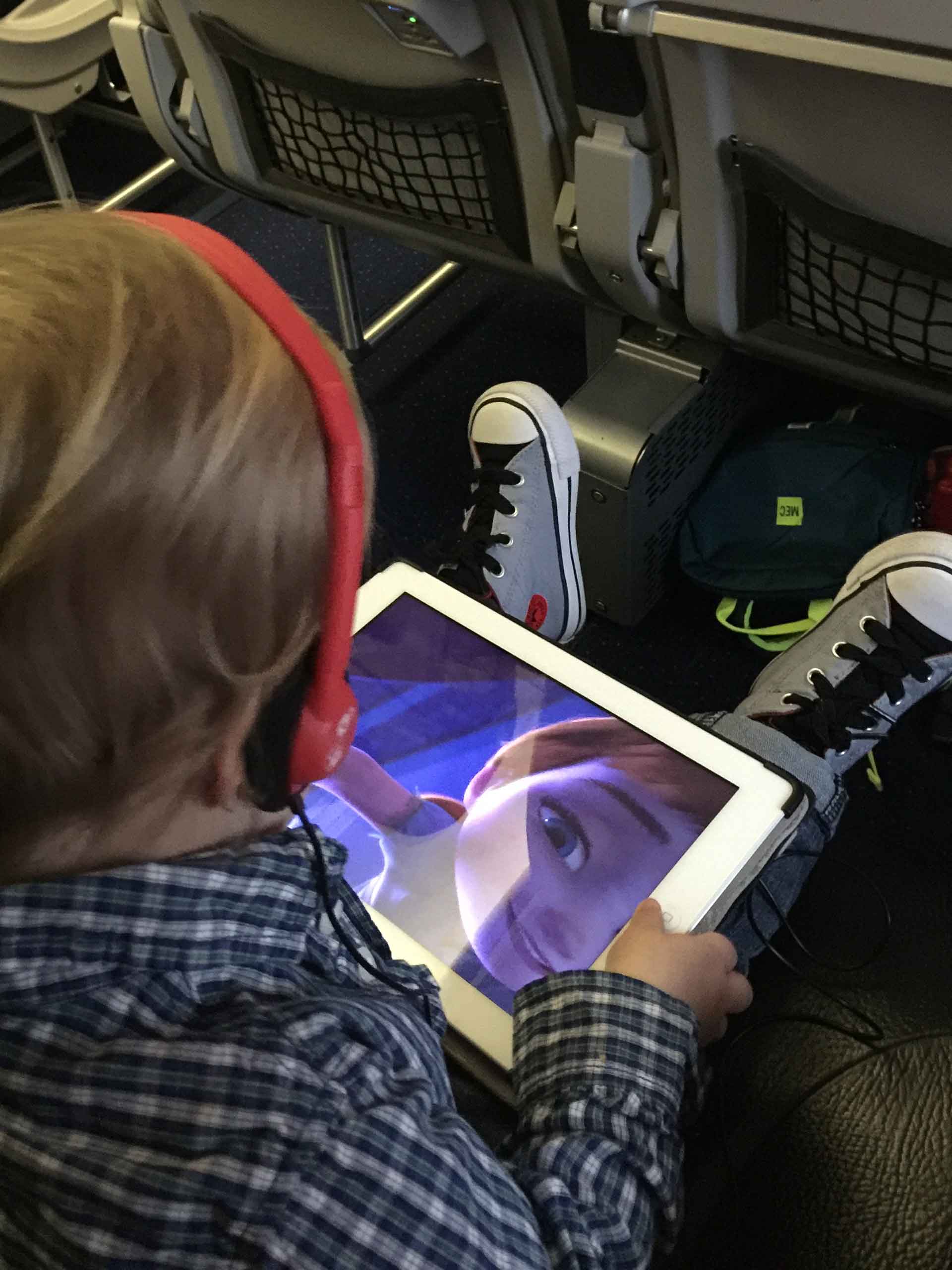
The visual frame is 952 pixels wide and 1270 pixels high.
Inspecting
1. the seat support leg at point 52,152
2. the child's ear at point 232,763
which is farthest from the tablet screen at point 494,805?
the seat support leg at point 52,152

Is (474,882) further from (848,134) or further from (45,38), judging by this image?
(45,38)

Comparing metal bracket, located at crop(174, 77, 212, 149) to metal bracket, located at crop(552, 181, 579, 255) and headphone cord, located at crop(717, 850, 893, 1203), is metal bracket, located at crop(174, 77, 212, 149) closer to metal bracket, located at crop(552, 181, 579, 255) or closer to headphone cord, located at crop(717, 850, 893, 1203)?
metal bracket, located at crop(552, 181, 579, 255)

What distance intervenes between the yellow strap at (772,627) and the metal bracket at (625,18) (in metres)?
0.64

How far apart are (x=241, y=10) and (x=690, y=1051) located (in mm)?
996

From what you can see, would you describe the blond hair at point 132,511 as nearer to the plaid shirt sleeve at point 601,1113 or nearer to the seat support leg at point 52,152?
the plaid shirt sleeve at point 601,1113

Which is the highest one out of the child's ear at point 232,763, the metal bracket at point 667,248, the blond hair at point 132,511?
the blond hair at point 132,511

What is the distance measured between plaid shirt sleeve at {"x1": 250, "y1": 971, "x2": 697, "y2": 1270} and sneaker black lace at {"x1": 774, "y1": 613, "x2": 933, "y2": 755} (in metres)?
0.38

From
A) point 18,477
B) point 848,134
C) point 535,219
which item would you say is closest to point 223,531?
point 18,477

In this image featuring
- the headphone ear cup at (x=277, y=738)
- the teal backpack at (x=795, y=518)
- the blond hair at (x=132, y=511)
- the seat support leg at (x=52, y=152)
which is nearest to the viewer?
the blond hair at (x=132, y=511)

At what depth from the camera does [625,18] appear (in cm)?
74

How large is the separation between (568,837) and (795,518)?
0.59m

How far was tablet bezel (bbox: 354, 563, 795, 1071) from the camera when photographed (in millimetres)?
713

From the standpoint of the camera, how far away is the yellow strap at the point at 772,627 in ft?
3.92

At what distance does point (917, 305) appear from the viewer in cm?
85
